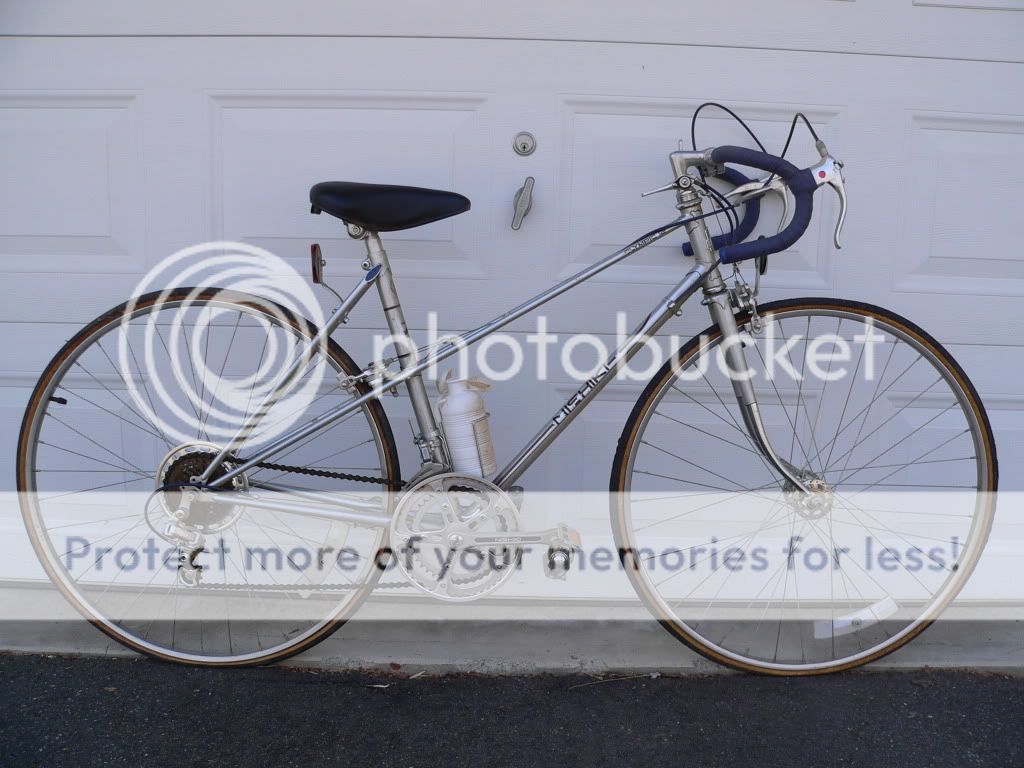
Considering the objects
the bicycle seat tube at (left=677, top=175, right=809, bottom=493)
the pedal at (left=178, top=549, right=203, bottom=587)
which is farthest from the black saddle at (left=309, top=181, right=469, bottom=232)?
the pedal at (left=178, top=549, right=203, bottom=587)

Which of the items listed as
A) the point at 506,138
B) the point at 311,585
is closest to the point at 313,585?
the point at 311,585

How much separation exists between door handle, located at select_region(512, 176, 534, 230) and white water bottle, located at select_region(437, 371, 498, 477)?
1.48ft

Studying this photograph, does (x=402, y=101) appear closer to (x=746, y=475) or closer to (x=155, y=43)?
(x=155, y=43)

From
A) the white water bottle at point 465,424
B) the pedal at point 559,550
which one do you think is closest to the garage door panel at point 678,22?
the white water bottle at point 465,424

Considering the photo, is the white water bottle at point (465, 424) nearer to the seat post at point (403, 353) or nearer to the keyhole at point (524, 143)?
the seat post at point (403, 353)

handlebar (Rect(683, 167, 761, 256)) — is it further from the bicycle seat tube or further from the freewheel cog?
the freewheel cog

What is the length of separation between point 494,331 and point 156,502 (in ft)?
3.01

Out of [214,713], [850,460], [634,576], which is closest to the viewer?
[214,713]

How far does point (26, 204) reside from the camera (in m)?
2.18

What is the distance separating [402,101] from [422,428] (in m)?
0.86

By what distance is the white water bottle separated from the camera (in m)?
1.85

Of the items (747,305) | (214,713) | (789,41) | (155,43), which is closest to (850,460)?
(747,305)

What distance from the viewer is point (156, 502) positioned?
1.96 metres

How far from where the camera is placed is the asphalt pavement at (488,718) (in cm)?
167
